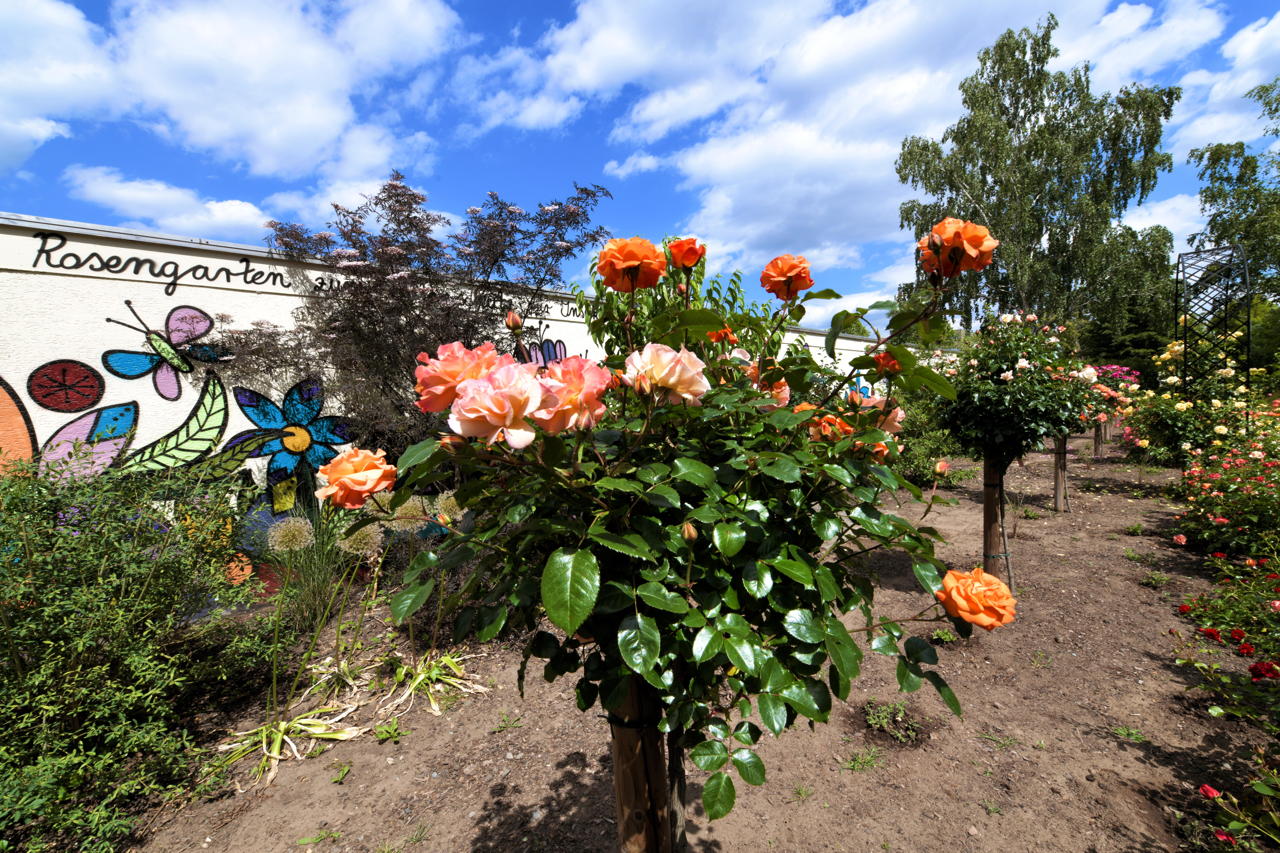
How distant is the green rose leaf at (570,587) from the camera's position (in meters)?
0.65

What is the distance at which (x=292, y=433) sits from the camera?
5.09 meters

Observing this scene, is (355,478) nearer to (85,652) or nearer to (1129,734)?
(85,652)

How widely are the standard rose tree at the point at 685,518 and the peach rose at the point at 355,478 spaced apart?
37mm

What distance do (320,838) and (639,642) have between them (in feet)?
7.30

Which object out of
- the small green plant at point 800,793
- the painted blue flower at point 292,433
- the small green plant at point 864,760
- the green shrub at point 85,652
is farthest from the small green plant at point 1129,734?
the painted blue flower at point 292,433

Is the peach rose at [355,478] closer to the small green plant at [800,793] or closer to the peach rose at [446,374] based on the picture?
the peach rose at [446,374]

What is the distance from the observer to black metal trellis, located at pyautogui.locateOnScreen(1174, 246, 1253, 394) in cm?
793

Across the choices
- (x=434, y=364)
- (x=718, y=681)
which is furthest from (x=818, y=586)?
(x=434, y=364)

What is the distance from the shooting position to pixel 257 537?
3.33m

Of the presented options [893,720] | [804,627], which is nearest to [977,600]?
[804,627]

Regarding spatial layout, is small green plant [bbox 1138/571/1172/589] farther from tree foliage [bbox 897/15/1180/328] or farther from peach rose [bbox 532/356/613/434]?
tree foliage [bbox 897/15/1180/328]

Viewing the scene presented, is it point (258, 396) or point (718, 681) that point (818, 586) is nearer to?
point (718, 681)

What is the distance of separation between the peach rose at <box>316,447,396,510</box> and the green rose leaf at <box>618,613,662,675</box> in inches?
17.8

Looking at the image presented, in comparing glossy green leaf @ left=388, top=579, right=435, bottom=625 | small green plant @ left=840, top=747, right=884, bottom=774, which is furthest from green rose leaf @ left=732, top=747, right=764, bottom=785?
small green plant @ left=840, top=747, right=884, bottom=774
